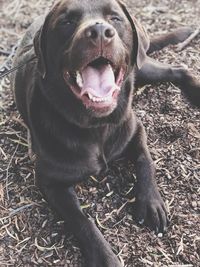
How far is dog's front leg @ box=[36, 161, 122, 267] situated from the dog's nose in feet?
2.75

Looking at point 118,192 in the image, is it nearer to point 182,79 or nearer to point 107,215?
point 107,215

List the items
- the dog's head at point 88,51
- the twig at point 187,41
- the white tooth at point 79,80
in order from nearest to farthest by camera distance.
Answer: the dog's head at point 88,51
the white tooth at point 79,80
the twig at point 187,41

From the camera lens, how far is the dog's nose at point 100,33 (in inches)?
97.8

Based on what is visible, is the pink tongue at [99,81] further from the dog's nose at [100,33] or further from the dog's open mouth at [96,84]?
the dog's nose at [100,33]

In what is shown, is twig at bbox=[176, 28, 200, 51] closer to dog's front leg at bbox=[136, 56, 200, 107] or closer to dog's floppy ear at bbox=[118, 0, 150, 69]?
dog's front leg at bbox=[136, 56, 200, 107]

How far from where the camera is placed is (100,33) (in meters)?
2.49

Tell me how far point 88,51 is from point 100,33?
114 millimetres

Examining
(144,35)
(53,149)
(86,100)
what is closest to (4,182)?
(53,149)

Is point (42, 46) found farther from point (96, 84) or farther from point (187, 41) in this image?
point (187, 41)

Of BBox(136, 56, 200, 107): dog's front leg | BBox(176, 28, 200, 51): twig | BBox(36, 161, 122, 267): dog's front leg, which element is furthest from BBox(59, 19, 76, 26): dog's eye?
BBox(176, 28, 200, 51): twig

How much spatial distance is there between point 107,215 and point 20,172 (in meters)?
0.65

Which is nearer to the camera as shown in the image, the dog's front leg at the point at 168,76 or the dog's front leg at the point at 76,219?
the dog's front leg at the point at 76,219

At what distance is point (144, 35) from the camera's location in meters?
3.01

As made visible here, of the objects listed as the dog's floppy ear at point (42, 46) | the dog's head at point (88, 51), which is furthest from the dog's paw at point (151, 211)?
the dog's floppy ear at point (42, 46)
